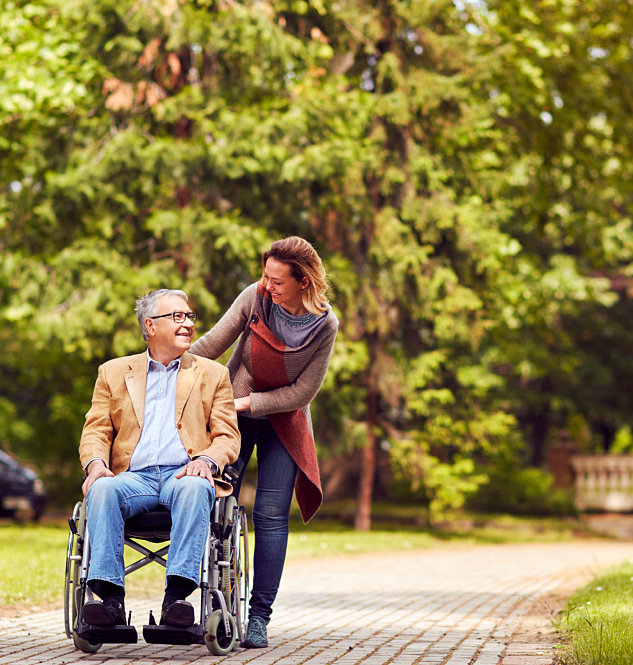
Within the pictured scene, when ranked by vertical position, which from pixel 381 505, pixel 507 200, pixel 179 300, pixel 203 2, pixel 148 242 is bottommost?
pixel 381 505

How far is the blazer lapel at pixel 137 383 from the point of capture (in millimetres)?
5684

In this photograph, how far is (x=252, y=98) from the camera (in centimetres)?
1727

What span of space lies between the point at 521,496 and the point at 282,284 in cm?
2275

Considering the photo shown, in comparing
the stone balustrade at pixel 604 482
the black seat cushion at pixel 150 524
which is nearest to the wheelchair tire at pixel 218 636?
the black seat cushion at pixel 150 524

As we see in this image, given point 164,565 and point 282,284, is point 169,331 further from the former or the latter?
point 164,565

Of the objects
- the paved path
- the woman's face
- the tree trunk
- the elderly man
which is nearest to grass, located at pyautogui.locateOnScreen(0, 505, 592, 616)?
the tree trunk

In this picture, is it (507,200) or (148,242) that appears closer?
(148,242)

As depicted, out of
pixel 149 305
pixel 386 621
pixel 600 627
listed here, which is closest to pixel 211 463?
pixel 149 305

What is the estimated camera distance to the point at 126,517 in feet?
17.9

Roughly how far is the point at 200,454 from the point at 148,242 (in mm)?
11626

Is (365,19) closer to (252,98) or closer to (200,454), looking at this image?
(252,98)

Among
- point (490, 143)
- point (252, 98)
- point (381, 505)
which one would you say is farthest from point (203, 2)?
point (381, 505)

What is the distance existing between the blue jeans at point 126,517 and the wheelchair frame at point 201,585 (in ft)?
0.38

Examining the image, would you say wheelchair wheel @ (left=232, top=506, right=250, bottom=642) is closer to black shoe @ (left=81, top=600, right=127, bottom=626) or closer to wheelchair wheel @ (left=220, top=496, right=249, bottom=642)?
wheelchair wheel @ (left=220, top=496, right=249, bottom=642)
